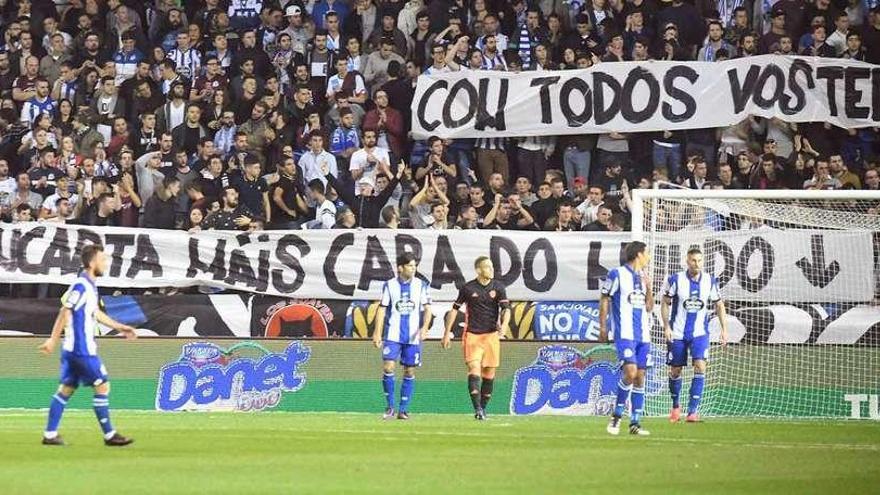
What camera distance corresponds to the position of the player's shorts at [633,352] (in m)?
17.5

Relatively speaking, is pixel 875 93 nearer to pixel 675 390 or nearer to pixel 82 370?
pixel 675 390

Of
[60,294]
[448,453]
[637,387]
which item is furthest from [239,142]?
[448,453]

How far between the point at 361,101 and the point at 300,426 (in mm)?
8280

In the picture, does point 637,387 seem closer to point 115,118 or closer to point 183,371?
point 183,371

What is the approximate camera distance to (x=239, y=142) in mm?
25531

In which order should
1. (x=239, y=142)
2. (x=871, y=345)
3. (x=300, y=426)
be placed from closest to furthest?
1. (x=300, y=426)
2. (x=871, y=345)
3. (x=239, y=142)

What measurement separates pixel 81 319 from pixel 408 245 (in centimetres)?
890

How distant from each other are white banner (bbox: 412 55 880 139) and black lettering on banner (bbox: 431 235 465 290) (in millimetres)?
2477

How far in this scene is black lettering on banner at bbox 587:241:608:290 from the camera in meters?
23.0

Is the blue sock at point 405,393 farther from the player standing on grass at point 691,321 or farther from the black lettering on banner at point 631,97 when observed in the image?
the black lettering on banner at point 631,97

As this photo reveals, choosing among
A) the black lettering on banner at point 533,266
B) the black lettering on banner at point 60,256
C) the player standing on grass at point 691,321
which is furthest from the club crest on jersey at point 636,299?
the black lettering on banner at point 60,256

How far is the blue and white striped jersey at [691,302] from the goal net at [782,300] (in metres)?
1.27

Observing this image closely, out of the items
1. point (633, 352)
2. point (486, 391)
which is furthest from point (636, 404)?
point (486, 391)

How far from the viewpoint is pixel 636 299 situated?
17750mm
